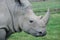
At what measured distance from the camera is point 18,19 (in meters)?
5.48

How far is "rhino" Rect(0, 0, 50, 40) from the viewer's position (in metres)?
5.29

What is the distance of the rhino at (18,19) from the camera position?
5.29m

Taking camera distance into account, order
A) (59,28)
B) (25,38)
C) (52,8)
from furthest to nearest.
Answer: (52,8) → (59,28) → (25,38)

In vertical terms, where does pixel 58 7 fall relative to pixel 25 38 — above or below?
below

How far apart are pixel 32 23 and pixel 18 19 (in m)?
0.31

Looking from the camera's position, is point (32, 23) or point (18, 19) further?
point (18, 19)

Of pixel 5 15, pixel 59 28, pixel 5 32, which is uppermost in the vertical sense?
pixel 5 15

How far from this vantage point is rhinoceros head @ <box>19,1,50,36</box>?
5242 millimetres

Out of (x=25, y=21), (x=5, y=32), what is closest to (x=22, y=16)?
(x=25, y=21)

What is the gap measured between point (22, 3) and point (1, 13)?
478 mm

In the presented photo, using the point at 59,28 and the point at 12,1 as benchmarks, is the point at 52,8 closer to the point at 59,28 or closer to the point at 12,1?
the point at 59,28

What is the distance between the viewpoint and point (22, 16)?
5.47 meters

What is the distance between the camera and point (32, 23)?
5.37m

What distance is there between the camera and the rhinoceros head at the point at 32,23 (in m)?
5.24
